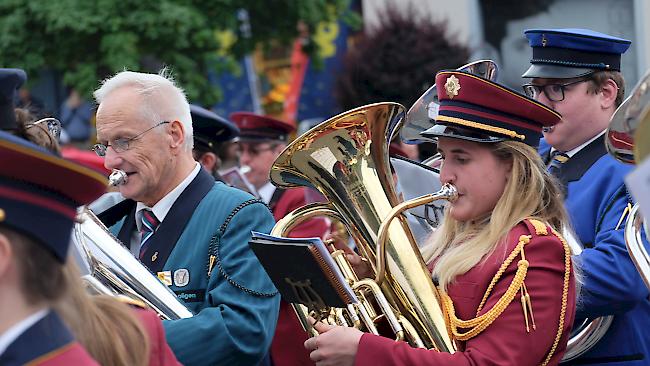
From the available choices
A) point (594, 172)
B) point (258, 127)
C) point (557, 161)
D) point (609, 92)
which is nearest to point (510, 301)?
point (594, 172)

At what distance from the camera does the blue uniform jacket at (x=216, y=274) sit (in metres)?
3.72

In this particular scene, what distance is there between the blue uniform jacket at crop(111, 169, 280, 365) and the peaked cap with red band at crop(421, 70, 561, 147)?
2.46 ft

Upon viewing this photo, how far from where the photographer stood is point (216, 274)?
3.86 meters

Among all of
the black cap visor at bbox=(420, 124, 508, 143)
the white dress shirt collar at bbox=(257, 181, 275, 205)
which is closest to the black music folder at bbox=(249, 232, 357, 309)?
the black cap visor at bbox=(420, 124, 508, 143)

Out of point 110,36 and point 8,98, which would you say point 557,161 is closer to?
point 8,98

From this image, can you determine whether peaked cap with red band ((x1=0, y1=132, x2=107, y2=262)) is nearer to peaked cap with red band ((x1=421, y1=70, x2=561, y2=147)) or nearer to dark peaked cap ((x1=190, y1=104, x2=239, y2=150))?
peaked cap with red band ((x1=421, y1=70, x2=561, y2=147))

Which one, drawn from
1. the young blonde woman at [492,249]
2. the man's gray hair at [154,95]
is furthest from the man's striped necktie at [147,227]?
the young blonde woman at [492,249]

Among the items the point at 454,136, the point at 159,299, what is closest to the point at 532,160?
the point at 454,136

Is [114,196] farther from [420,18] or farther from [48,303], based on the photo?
[420,18]

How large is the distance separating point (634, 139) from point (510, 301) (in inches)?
59.8

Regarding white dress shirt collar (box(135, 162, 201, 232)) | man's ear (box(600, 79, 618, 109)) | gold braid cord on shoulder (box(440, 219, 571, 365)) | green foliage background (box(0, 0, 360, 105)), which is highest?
white dress shirt collar (box(135, 162, 201, 232))

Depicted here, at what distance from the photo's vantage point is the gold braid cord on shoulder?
3322 millimetres

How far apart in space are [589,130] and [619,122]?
4.45 ft

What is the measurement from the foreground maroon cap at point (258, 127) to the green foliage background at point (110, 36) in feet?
10.1
